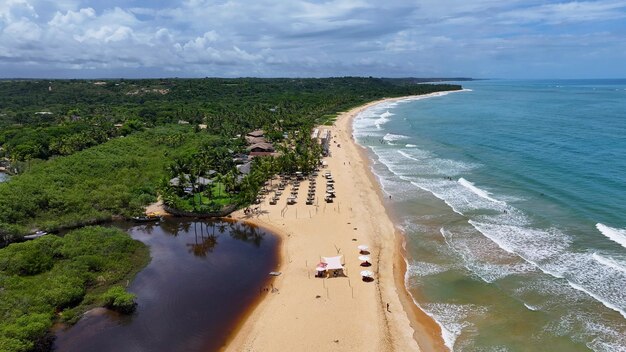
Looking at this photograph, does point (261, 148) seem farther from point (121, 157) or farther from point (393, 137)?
point (393, 137)

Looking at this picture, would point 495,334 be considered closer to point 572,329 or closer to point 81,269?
point 572,329

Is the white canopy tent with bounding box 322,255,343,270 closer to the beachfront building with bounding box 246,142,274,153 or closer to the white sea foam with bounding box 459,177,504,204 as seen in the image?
the white sea foam with bounding box 459,177,504,204

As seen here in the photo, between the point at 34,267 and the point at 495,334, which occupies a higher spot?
the point at 34,267

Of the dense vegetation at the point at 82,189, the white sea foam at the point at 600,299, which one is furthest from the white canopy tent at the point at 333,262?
the dense vegetation at the point at 82,189

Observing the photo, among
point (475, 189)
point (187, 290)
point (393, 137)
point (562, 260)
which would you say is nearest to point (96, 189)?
point (187, 290)

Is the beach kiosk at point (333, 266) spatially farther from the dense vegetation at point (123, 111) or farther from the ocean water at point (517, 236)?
the dense vegetation at point (123, 111)

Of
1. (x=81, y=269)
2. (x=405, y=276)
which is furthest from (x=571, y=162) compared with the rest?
(x=81, y=269)
